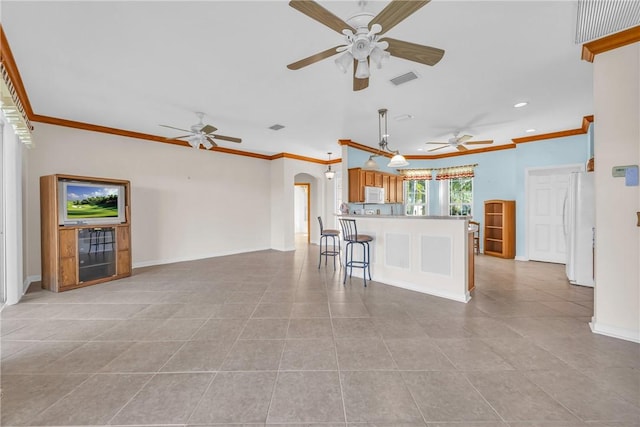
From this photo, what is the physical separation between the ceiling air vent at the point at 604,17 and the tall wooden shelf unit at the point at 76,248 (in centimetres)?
606

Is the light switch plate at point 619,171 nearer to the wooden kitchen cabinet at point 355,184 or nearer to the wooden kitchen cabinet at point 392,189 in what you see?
the wooden kitchen cabinet at point 355,184

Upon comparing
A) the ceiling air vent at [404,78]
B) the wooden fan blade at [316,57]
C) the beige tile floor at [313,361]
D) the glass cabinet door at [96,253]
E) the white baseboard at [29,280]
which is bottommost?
the beige tile floor at [313,361]

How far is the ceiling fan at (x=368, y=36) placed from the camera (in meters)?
1.54

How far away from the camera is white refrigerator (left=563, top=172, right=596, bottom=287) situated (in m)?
3.87

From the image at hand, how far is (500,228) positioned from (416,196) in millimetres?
2300

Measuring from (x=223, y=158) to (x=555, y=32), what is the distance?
20.4 feet

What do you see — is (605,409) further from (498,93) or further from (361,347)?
(498,93)

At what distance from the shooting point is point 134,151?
5223 millimetres

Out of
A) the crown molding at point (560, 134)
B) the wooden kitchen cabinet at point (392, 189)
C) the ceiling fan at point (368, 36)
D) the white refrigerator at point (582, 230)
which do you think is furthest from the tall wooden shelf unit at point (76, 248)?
the crown molding at point (560, 134)

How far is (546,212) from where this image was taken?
577 cm

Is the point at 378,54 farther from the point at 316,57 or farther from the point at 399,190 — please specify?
the point at 399,190

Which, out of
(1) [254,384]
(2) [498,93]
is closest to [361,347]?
(1) [254,384]

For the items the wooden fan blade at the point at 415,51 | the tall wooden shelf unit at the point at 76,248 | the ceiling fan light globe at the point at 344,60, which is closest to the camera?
the wooden fan blade at the point at 415,51

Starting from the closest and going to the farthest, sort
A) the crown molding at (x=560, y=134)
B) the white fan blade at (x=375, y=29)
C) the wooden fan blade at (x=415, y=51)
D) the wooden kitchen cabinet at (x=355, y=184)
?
the white fan blade at (x=375, y=29) < the wooden fan blade at (x=415, y=51) < the crown molding at (x=560, y=134) < the wooden kitchen cabinet at (x=355, y=184)
